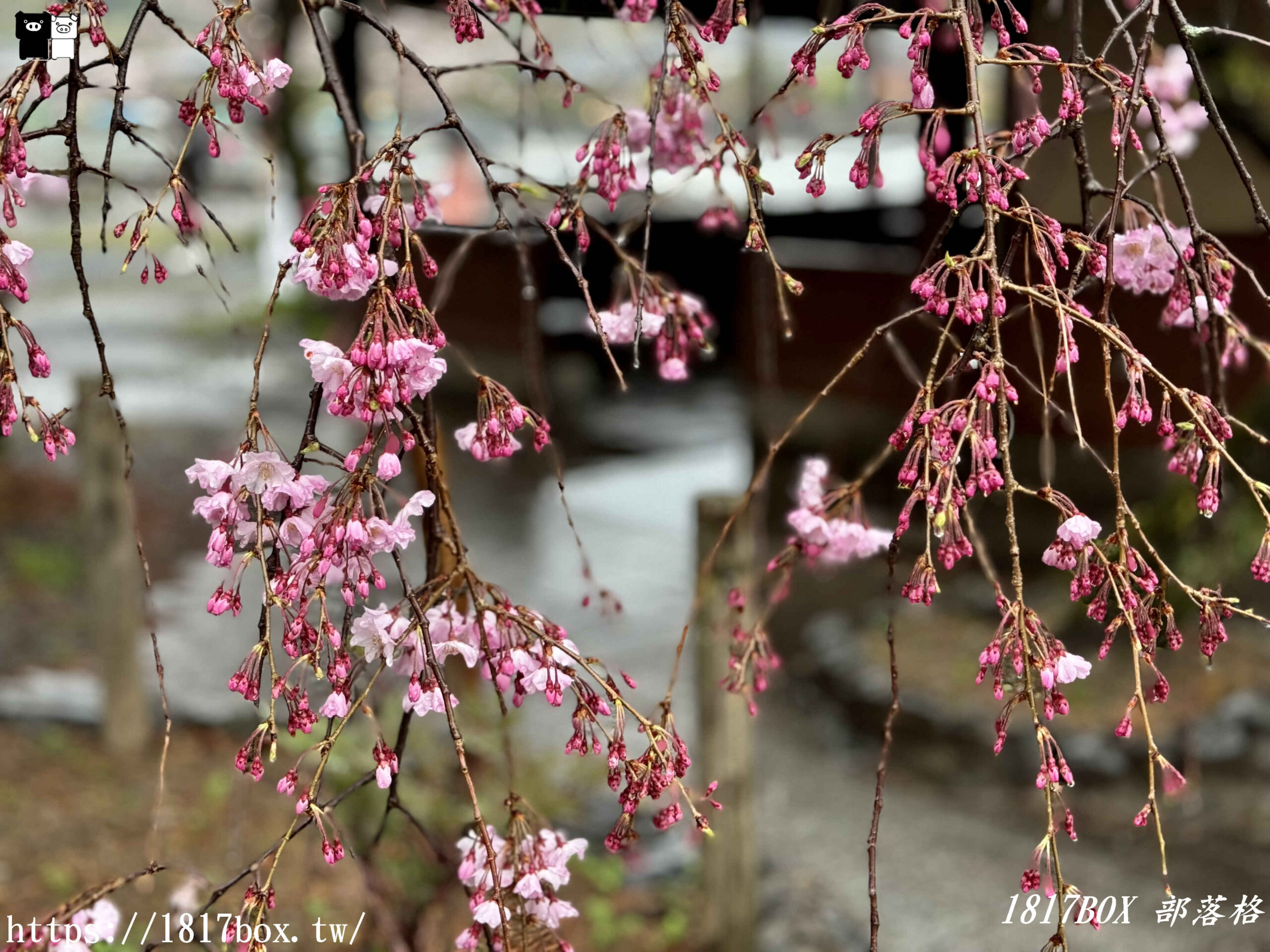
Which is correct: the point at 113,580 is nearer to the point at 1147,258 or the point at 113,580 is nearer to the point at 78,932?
the point at 78,932

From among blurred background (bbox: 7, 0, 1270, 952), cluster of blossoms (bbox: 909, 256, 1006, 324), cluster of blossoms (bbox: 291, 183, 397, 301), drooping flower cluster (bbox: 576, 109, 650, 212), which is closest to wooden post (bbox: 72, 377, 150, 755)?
blurred background (bbox: 7, 0, 1270, 952)

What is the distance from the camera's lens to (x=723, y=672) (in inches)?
118

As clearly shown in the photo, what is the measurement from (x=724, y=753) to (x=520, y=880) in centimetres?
179

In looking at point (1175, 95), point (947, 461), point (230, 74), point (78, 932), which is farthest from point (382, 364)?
point (1175, 95)

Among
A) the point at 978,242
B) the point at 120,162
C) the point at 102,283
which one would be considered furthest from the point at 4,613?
the point at 120,162

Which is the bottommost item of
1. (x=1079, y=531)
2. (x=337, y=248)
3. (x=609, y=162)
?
(x=1079, y=531)

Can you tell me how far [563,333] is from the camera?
9.50 m

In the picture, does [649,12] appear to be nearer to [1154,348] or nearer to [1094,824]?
[1154,348]

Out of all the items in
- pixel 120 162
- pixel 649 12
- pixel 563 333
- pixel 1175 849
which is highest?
pixel 120 162

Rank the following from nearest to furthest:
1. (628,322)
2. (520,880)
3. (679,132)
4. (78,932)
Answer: (520,880), (78,932), (628,322), (679,132)

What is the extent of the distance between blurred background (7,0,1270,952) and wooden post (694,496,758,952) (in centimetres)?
2

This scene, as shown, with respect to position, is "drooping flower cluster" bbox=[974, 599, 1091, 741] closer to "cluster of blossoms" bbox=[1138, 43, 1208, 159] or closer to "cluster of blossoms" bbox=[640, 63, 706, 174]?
"cluster of blossoms" bbox=[640, 63, 706, 174]

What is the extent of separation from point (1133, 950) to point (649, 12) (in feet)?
9.41

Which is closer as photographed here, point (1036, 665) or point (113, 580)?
point (1036, 665)
